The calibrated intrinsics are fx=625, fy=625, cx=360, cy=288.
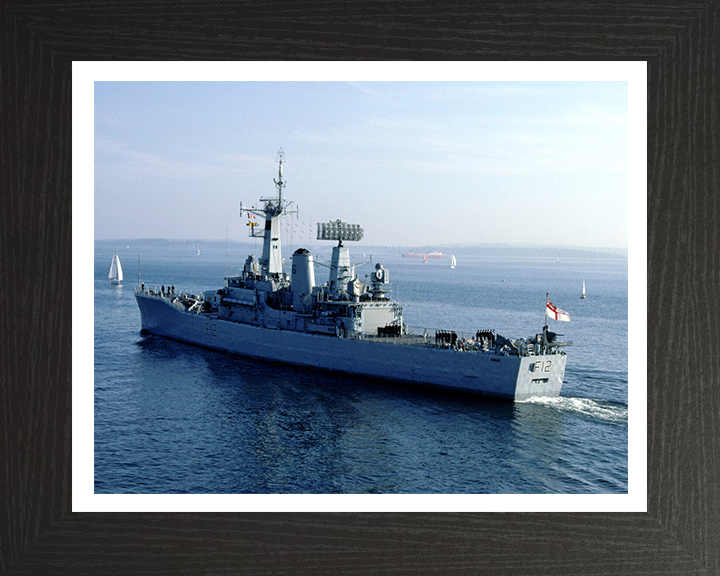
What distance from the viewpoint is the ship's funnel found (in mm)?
16938

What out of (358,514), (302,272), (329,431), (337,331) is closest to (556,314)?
(329,431)

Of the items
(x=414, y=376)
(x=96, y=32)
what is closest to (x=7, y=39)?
(x=96, y=32)

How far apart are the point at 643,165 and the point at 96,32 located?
394 cm

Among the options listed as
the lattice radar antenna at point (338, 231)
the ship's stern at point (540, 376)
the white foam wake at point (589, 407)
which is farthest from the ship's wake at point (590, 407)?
the lattice radar antenna at point (338, 231)

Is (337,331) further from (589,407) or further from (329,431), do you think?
(589,407)

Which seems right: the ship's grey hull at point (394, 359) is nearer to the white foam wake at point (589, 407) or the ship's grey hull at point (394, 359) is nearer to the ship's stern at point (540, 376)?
the ship's stern at point (540, 376)

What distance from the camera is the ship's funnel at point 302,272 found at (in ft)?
55.6

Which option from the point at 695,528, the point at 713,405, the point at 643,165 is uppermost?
the point at 643,165

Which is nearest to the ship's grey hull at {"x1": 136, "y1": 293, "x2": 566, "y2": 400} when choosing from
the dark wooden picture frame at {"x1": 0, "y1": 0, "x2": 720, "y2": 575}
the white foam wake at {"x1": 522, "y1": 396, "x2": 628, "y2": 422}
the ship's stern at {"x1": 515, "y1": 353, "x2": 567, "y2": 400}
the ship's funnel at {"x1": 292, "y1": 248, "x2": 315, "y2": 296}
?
the ship's stern at {"x1": 515, "y1": 353, "x2": 567, "y2": 400}

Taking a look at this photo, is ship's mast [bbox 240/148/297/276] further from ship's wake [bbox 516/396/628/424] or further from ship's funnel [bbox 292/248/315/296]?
ship's wake [bbox 516/396/628/424]

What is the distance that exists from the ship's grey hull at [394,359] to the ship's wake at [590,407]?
0.23 m

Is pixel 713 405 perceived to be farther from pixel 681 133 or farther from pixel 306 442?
pixel 306 442

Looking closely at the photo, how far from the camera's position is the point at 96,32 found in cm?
437

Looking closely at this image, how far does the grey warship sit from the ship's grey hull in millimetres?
22
